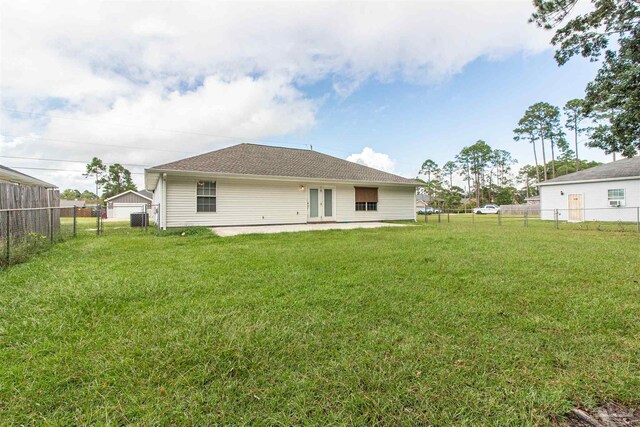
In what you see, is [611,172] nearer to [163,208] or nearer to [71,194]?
[163,208]

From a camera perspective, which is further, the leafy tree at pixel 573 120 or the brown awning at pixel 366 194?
the leafy tree at pixel 573 120

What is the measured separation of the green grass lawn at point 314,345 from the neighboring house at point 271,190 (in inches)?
269

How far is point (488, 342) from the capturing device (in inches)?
85.2

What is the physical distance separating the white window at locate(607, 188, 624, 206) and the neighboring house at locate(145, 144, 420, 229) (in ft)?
36.5

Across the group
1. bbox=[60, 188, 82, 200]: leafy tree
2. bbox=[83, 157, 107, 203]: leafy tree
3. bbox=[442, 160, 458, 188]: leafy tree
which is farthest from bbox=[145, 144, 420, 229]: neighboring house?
bbox=[60, 188, 82, 200]: leafy tree

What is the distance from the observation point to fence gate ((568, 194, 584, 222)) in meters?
16.5

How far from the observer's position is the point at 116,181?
50.7 m

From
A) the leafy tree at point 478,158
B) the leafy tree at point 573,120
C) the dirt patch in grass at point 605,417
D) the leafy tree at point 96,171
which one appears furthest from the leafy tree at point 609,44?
the leafy tree at point 96,171

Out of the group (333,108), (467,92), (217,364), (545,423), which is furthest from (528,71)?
(217,364)

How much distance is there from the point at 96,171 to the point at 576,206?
65079mm

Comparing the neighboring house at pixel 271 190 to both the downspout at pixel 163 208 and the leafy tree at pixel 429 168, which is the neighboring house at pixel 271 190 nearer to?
the downspout at pixel 163 208

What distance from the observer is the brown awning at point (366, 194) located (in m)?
14.4

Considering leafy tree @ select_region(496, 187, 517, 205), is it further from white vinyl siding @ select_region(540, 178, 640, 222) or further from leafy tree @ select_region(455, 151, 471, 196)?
white vinyl siding @ select_region(540, 178, 640, 222)

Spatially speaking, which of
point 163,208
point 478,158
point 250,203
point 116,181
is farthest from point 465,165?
point 116,181
